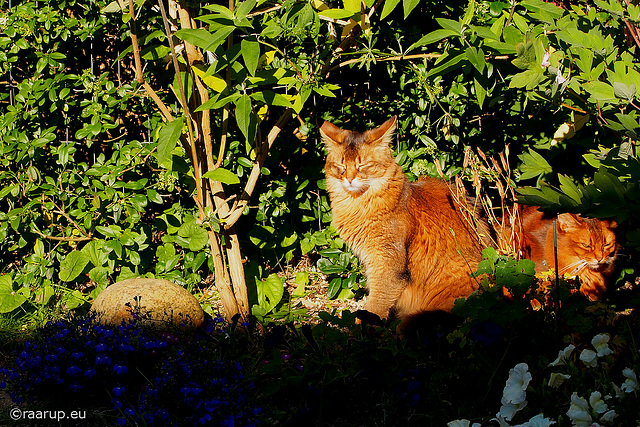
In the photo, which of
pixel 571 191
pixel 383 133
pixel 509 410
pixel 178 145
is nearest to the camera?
pixel 509 410

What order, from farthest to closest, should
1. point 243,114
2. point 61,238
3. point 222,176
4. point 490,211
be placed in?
point 61,238, point 490,211, point 222,176, point 243,114

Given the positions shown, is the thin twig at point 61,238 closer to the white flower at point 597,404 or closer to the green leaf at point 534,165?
the green leaf at point 534,165

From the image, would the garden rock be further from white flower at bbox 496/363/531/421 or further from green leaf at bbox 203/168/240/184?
white flower at bbox 496/363/531/421

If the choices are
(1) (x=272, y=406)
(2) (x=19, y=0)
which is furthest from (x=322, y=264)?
(2) (x=19, y=0)

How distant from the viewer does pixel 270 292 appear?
14.5 feet

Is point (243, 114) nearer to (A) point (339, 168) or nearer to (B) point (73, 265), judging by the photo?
(A) point (339, 168)

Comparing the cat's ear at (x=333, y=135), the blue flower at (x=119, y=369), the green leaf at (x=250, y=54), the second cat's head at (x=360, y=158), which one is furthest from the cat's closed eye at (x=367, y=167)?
the blue flower at (x=119, y=369)

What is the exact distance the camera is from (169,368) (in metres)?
2.77

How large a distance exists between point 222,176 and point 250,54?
0.87 meters

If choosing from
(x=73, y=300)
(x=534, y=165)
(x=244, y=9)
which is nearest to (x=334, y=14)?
(x=244, y=9)

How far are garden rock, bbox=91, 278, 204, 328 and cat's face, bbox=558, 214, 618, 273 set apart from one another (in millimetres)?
2438

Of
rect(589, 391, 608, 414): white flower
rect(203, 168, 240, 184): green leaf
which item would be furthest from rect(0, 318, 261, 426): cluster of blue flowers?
rect(589, 391, 608, 414): white flower

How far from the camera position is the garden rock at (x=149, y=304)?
354 centimetres

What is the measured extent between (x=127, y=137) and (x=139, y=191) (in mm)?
740
